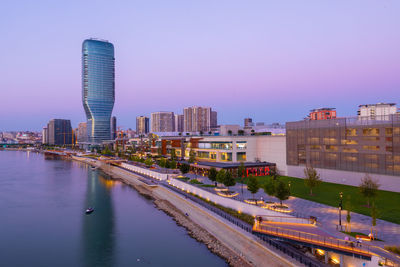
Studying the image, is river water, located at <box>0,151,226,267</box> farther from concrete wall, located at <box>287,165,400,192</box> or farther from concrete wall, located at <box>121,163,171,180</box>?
concrete wall, located at <box>287,165,400,192</box>

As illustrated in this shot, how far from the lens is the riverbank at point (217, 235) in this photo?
32.2 m

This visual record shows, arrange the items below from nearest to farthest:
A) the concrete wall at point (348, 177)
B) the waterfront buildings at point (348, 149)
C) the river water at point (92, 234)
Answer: the river water at point (92, 234) → the concrete wall at point (348, 177) → the waterfront buildings at point (348, 149)

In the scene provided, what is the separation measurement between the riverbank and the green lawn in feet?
54.5

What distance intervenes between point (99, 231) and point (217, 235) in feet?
78.1

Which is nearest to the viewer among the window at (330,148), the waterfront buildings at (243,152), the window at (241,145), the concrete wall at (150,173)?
the window at (330,148)

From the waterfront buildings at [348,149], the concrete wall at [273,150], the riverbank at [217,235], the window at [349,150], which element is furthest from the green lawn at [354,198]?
the riverbank at [217,235]

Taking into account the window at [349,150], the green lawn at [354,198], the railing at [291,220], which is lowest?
the green lawn at [354,198]

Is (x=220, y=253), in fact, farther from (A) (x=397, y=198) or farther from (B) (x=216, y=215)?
(A) (x=397, y=198)

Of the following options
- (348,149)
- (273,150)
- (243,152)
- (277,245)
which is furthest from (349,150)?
(277,245)

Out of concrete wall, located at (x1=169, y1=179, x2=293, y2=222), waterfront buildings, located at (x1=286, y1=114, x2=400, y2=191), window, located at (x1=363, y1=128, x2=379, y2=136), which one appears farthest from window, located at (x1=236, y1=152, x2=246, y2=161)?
window, located at (x1=363, y1=128, x2=379, y2=136)

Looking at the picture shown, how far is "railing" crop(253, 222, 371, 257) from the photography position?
25.6m

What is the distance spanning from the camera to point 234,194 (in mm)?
55344

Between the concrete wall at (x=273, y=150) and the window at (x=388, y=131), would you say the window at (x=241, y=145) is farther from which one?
the window at (x=388, y=131)

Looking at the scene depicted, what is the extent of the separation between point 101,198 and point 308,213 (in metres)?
58.8
